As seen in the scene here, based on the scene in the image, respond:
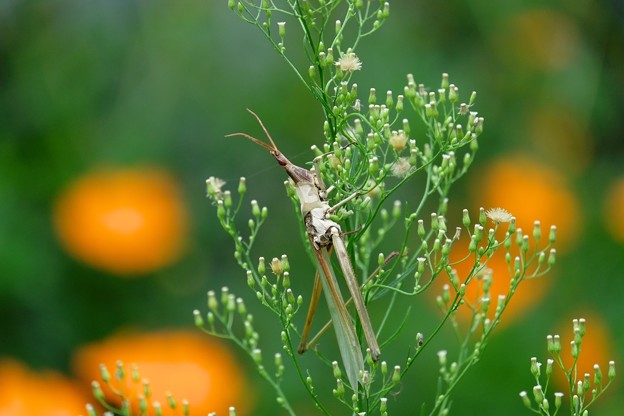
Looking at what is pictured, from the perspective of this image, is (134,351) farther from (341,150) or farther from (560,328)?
(341,150)

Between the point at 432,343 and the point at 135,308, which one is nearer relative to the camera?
the point at 432,343

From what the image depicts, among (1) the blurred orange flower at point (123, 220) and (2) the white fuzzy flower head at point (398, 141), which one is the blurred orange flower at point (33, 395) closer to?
(1) the blurred orange flower at point (123, 220)

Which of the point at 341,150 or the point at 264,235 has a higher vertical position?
the point at 264,235

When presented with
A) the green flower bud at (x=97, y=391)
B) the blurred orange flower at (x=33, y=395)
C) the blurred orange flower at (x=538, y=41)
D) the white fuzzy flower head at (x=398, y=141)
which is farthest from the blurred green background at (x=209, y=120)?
the white fuzzy flower head at (x=398, y=141)

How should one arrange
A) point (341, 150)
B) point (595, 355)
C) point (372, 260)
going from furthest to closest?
point (372, 260)
point (595, 355)
point (341, 150)

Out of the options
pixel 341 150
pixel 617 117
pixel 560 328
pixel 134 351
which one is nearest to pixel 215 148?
pixel 134 351

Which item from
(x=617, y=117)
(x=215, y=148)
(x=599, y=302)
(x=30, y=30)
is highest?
(x=30, y=30)

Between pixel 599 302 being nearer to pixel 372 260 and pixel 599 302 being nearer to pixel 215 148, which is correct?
pixel 372 260

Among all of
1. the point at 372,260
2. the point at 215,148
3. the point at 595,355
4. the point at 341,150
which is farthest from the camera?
the point at 215,148
